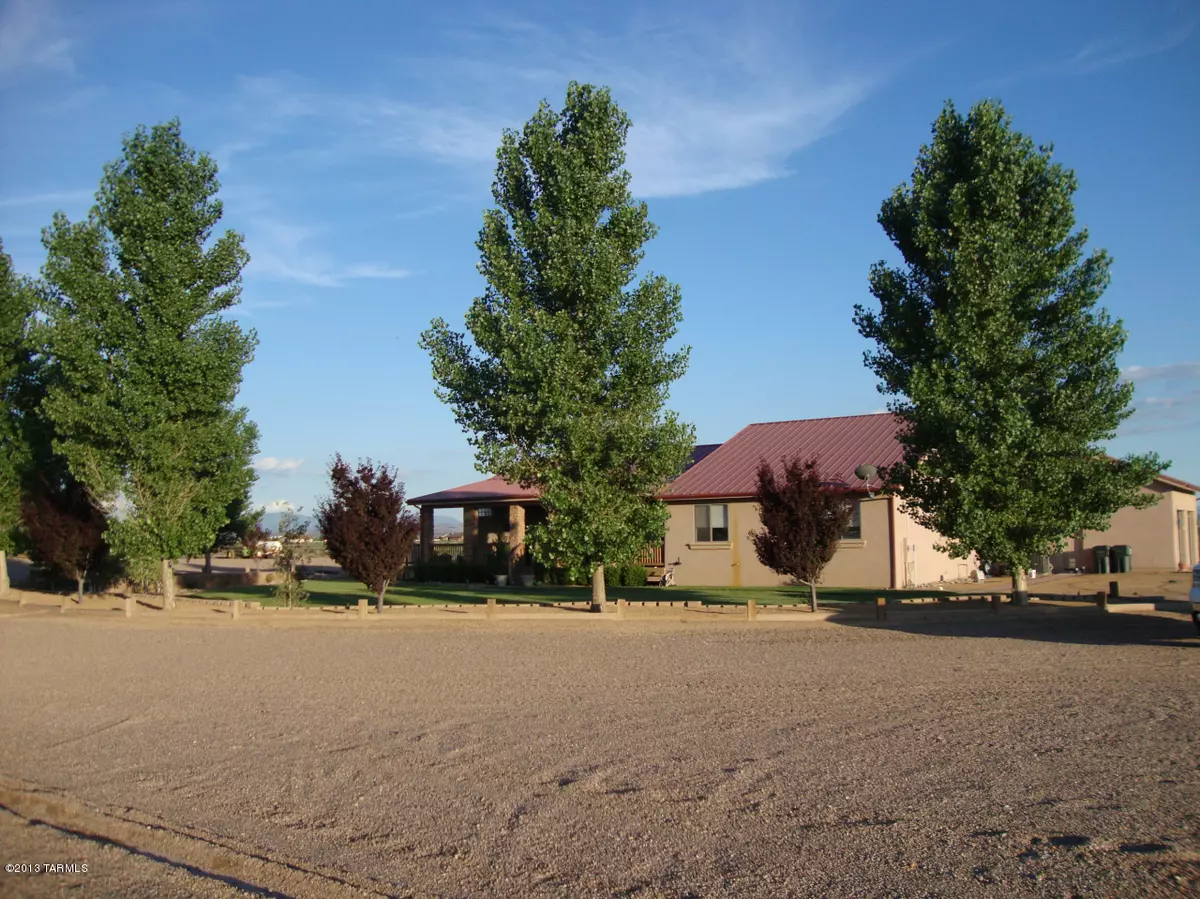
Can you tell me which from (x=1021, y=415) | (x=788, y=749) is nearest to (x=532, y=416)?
(x=1021, y=415)

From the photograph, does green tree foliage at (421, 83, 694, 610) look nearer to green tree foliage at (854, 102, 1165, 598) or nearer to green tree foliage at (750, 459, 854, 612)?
green tree foliage at (750, 459, 854, 612)

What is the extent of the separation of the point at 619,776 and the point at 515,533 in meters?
27.9

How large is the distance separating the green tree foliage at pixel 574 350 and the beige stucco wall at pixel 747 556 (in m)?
7.84

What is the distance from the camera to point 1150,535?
35.7 meters

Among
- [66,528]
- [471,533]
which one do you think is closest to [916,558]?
[471,533]

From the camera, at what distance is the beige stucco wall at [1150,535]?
35.3 meters

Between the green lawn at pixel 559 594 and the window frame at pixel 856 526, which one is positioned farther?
the window frame at pixel 856 526

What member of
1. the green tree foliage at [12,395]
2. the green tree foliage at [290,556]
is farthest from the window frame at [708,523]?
the green tree foliage at [12,395]

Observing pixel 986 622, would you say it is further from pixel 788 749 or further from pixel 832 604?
pixel 788 749

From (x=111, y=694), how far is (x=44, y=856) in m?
6.82

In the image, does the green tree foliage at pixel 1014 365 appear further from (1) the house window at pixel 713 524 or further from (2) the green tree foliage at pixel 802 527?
(1) the house window at pixel 713 524

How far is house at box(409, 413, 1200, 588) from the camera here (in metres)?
29.3

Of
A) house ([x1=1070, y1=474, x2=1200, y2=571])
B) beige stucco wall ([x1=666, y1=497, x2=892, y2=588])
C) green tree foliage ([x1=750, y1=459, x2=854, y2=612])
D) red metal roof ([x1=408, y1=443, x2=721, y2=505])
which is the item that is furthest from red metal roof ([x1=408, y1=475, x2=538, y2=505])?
house ([x1=1070, y1=474, x2=1200, y2=571])

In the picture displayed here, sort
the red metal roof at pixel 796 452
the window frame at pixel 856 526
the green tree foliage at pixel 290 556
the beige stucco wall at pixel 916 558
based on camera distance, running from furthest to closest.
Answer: the red metal roof at pixel 796 452
the window frame at pixel 856 526
the beige stucco wall at pixel 916 558
the green tree foliage at pixel 290 556
